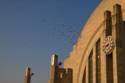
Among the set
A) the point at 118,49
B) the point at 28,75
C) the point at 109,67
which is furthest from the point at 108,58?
the point at 28,75

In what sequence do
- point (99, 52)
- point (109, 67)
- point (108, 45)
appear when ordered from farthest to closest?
point (99, 52), point (108, 45), point (109, 67)

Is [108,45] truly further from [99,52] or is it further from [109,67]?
[99,52]

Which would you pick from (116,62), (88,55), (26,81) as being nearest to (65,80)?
(88,55)

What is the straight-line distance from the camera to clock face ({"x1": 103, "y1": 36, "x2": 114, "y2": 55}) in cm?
2900

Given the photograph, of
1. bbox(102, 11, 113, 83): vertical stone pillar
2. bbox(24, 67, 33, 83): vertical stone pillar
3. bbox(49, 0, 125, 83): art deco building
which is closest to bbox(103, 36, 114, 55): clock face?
bbox(49, 0, 125, 83): art deco building

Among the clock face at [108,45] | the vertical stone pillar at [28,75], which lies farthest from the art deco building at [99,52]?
the vertical stone pillar at [28,75]

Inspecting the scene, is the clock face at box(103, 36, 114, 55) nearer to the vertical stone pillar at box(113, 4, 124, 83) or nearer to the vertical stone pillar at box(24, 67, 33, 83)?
the vertical stone pillar at box(113, 4, 124, 83)

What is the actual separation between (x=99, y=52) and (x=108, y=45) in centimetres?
444

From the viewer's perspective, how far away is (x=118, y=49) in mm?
28469

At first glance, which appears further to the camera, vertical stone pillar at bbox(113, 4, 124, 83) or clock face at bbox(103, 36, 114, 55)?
clock face at bbox(103, 36, 114, 55)

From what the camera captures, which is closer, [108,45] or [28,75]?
[108,45]

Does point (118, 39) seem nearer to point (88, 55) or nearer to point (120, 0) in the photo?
point (120, 0)

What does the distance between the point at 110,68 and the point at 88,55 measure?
7.27 metres

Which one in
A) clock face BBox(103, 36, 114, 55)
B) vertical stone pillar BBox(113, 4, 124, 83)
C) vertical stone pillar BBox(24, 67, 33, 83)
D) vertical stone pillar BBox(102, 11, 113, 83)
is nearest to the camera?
vertical stone pillar BBox(113, 4, 124, 83)
